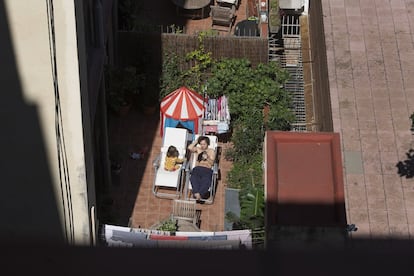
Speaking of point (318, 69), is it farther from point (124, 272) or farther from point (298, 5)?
point (124, 272)

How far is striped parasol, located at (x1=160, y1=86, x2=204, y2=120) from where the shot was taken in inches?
552

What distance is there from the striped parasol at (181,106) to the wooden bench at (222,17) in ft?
11.5

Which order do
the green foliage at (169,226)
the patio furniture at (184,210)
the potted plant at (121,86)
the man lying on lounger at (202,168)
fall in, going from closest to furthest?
1. the green foliage at (169,226)
2. the patio furniture at (184,210)
3. the man lying on lounger at (202,168)
4. the potted plant at (121,86)

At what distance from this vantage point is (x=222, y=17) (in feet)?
55.7

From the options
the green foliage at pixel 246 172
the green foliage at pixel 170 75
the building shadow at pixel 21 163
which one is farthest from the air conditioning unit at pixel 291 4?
the building shadow at pixel 21 163

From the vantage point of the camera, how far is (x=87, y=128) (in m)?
8.88

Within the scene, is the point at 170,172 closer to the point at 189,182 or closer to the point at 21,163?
the point at 189,182

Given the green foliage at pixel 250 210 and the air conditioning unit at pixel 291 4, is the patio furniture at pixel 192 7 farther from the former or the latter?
the green foliage at pixel 250 210

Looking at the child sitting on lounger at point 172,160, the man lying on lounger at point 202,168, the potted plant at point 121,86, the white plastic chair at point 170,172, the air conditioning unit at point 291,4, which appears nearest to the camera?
the man lying on lounger at point 202,168

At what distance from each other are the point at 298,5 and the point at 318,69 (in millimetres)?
2290

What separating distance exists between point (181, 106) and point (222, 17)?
3809 mm

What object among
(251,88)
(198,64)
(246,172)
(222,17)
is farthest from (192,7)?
(246,172)

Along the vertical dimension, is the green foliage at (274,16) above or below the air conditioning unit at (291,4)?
below

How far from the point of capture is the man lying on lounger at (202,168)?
13.2m
